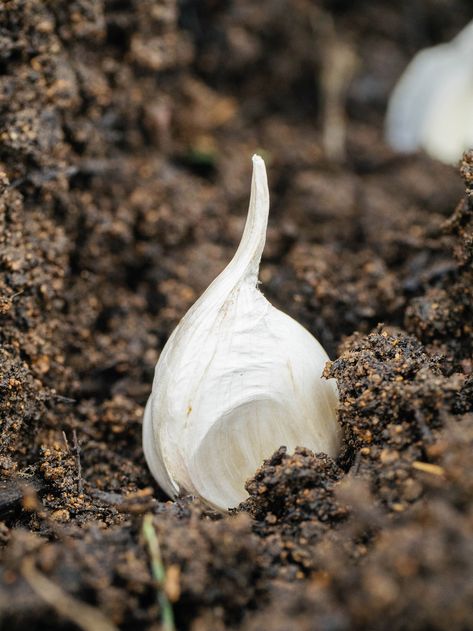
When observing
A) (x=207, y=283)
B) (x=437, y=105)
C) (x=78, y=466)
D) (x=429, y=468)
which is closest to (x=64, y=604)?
(x=78, y=466)

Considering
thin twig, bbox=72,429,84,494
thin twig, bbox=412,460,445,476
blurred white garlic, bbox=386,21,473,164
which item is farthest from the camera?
blurred white garlic, bbox=386,21,473,164

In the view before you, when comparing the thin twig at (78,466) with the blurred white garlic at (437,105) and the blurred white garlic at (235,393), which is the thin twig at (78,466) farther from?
the blurred white garlic at (437,105)

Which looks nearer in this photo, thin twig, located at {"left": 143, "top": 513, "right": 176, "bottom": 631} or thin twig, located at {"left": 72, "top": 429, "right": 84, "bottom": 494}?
thin twig, located at {"left": 143, "top": 513, "right": 176, "bottom": 631}

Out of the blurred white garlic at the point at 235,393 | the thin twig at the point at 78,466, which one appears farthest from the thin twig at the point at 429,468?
the thin twig at the point at 78,466

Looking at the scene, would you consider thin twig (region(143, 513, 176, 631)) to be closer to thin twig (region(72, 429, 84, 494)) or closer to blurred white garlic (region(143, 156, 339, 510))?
blurred white garlic (region(143, 156, 339, 510))

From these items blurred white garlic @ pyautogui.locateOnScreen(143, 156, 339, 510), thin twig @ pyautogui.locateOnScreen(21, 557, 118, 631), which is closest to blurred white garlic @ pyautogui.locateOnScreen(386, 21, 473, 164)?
blurred white garlic @ pyautogui.locateOnScreen(143, 156, 339, 510)

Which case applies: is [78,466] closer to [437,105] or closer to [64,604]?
[64,604]
